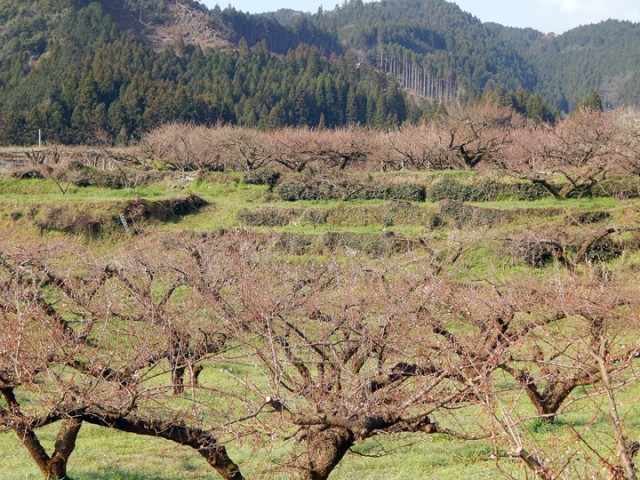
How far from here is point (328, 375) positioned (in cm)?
724

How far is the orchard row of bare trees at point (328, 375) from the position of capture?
5.48 metres

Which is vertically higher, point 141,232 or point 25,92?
point 25,92

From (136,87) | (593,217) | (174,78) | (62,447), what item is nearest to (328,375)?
(62,447)

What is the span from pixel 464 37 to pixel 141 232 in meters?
157

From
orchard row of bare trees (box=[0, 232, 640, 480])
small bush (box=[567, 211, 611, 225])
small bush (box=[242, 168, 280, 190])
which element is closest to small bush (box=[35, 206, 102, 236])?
small bush (box=[242, 168, 280, 190])

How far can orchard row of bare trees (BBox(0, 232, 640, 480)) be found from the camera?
Answer: 5.48m

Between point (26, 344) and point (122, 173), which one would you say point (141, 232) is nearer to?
point (122, 173)

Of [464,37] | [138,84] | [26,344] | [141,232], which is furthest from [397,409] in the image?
[464,37]

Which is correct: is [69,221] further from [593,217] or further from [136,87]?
[136,87]

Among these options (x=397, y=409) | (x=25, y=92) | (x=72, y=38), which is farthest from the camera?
(x=72, y=38)

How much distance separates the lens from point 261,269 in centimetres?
1535

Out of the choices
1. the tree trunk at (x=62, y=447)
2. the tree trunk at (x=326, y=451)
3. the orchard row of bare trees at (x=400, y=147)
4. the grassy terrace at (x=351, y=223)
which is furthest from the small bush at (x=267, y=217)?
the tree trunk at (x=326, y=451)

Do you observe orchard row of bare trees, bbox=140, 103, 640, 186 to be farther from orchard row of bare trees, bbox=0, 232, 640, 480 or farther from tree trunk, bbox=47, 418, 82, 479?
tree trunk, bbox=47, 418, 82, 479

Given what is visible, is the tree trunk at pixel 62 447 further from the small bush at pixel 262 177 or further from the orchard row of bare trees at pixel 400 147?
the orchard row of bare trees at pixel 400 147
